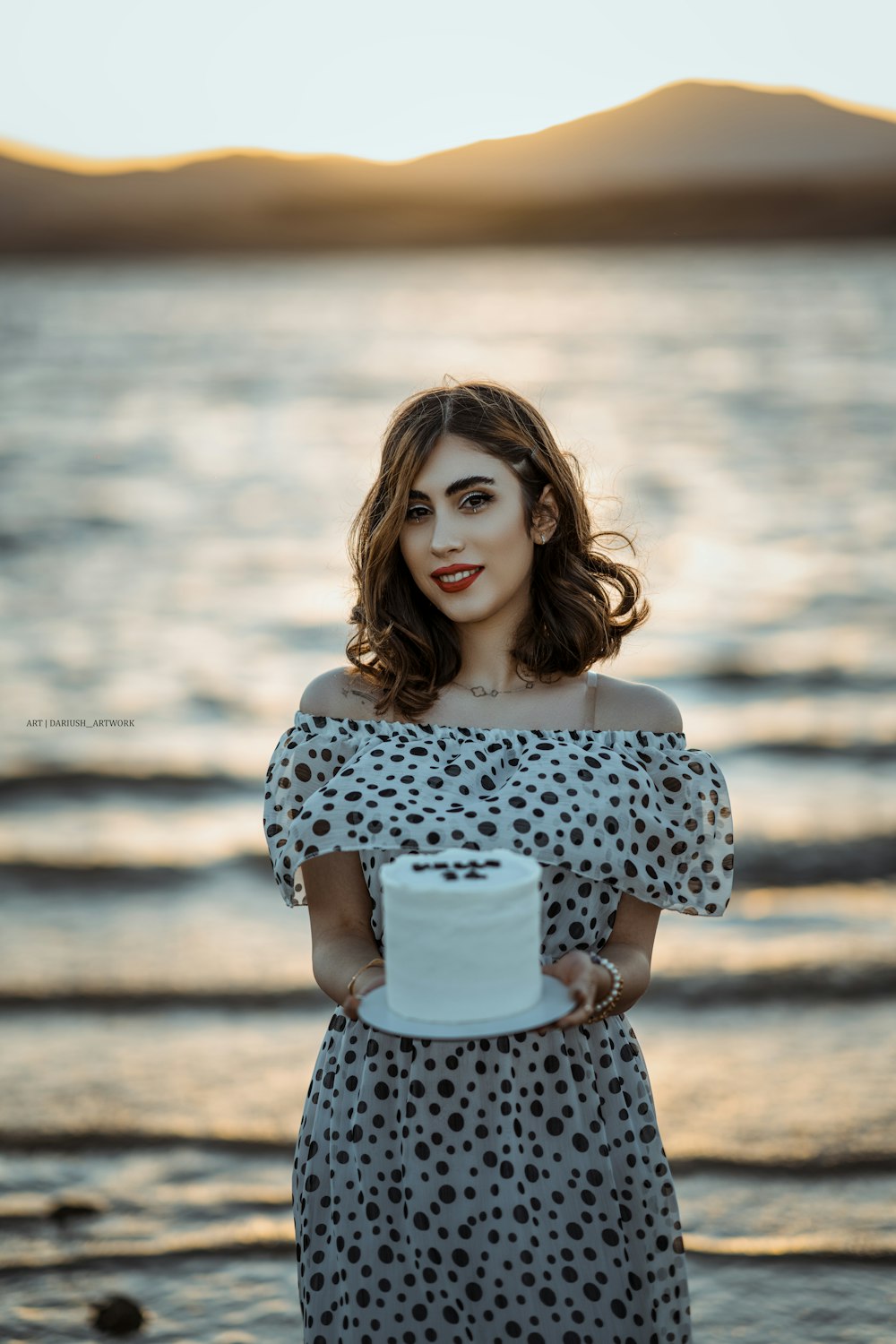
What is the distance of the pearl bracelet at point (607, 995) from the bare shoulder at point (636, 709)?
0.57 meters

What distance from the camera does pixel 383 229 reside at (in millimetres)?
42219

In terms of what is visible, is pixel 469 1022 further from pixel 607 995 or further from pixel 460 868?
Result: pixel 607 995

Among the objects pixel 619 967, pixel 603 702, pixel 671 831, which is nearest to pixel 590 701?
pixel 603 702

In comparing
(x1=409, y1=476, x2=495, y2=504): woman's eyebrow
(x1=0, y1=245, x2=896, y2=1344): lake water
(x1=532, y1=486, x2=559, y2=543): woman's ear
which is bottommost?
(x1=0, y1=245, x2=896, y2=1344): lake water

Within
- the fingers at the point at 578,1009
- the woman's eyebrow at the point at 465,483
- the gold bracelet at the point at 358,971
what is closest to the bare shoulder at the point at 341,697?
the woman's eyebrow at the point at 465,483

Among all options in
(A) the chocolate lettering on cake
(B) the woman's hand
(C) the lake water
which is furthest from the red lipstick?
(B) the woman's hand

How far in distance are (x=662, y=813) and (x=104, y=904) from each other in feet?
20.1

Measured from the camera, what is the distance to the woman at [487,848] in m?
2.86

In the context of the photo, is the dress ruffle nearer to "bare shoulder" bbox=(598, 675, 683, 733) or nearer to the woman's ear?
"bare shoulder" bbox=(598, 675, 683, 733)

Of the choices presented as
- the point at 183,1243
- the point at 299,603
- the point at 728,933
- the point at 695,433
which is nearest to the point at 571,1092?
the point at 183,1243

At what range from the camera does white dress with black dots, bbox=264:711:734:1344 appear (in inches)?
112

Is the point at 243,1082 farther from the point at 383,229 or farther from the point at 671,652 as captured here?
the point at 383,229

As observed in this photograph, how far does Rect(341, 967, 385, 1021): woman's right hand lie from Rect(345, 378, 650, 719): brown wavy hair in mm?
605

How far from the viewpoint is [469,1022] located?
2432mm
